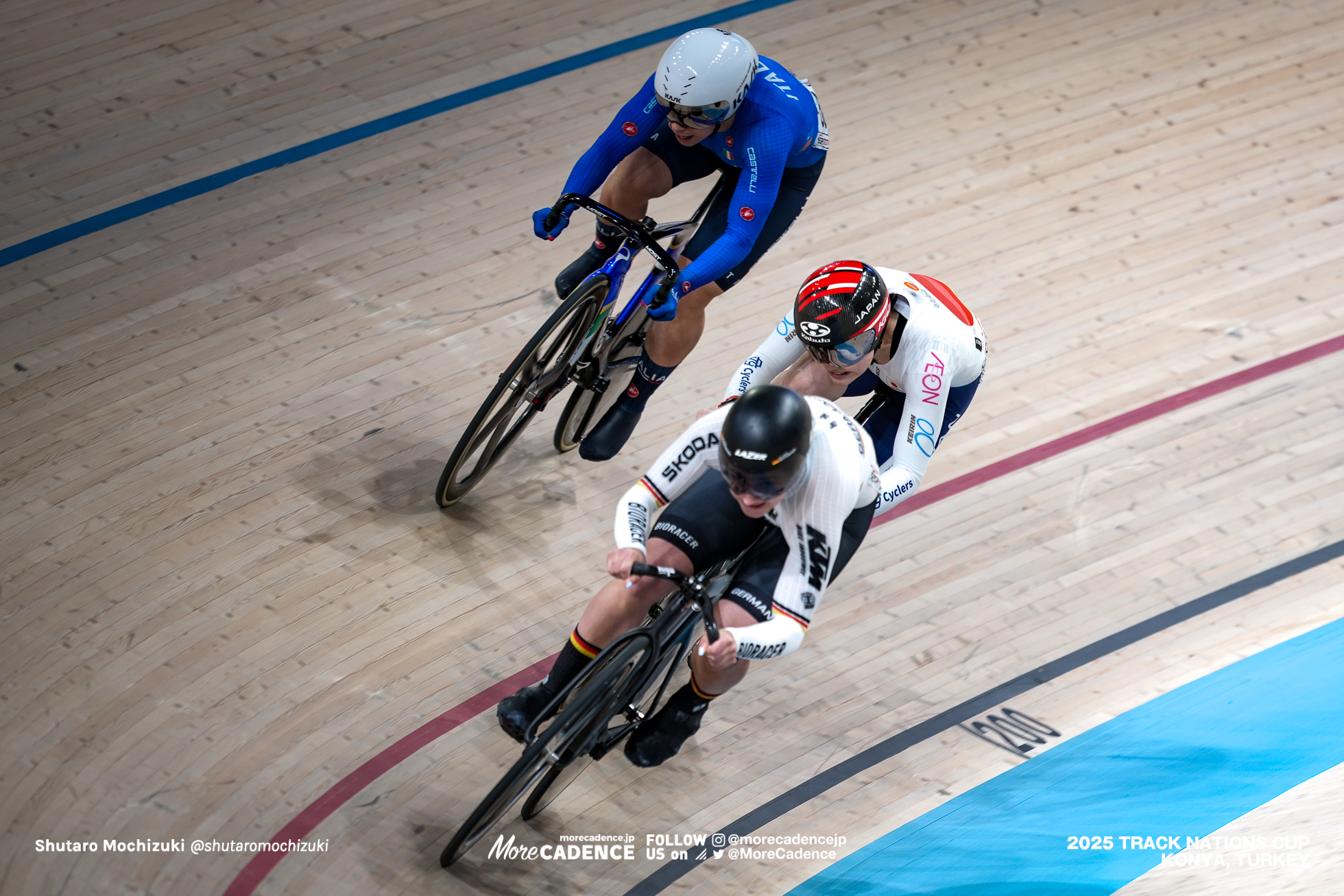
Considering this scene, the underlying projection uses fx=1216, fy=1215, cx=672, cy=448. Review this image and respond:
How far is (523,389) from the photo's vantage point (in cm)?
378

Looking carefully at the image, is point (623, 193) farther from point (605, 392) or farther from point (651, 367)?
point (605, 392)

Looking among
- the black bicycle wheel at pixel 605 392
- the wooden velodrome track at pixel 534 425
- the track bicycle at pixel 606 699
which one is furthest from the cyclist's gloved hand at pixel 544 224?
the track bicycle at pixel 606 699

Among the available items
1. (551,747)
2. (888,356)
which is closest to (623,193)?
(888,356)

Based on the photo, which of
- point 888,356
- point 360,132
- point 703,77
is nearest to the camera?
point 888,356

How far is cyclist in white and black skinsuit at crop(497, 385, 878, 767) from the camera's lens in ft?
7.93

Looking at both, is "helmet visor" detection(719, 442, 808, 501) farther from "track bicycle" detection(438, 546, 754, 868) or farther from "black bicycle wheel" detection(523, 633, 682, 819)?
"black bicycle wheel" detection(523, 633, 682, 819)

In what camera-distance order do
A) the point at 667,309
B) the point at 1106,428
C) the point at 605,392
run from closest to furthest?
the point at 667,309
the point at 605,392
the point at 1106,428

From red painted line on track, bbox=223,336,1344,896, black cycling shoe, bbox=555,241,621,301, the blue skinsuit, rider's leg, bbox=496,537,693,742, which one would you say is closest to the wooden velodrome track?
red painted line on track, bbox=223,336,1344,896

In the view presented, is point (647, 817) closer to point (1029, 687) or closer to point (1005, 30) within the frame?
point (1029, 687)

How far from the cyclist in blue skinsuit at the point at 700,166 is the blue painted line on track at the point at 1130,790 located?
1571 mm

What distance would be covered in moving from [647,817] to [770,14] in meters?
4.62

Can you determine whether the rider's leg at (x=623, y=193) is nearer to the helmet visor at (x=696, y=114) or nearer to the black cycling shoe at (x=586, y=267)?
the black cycling shoe at (x=586, y=267)

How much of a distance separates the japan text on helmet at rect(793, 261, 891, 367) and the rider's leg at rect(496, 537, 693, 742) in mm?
628

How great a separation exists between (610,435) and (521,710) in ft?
4.02
